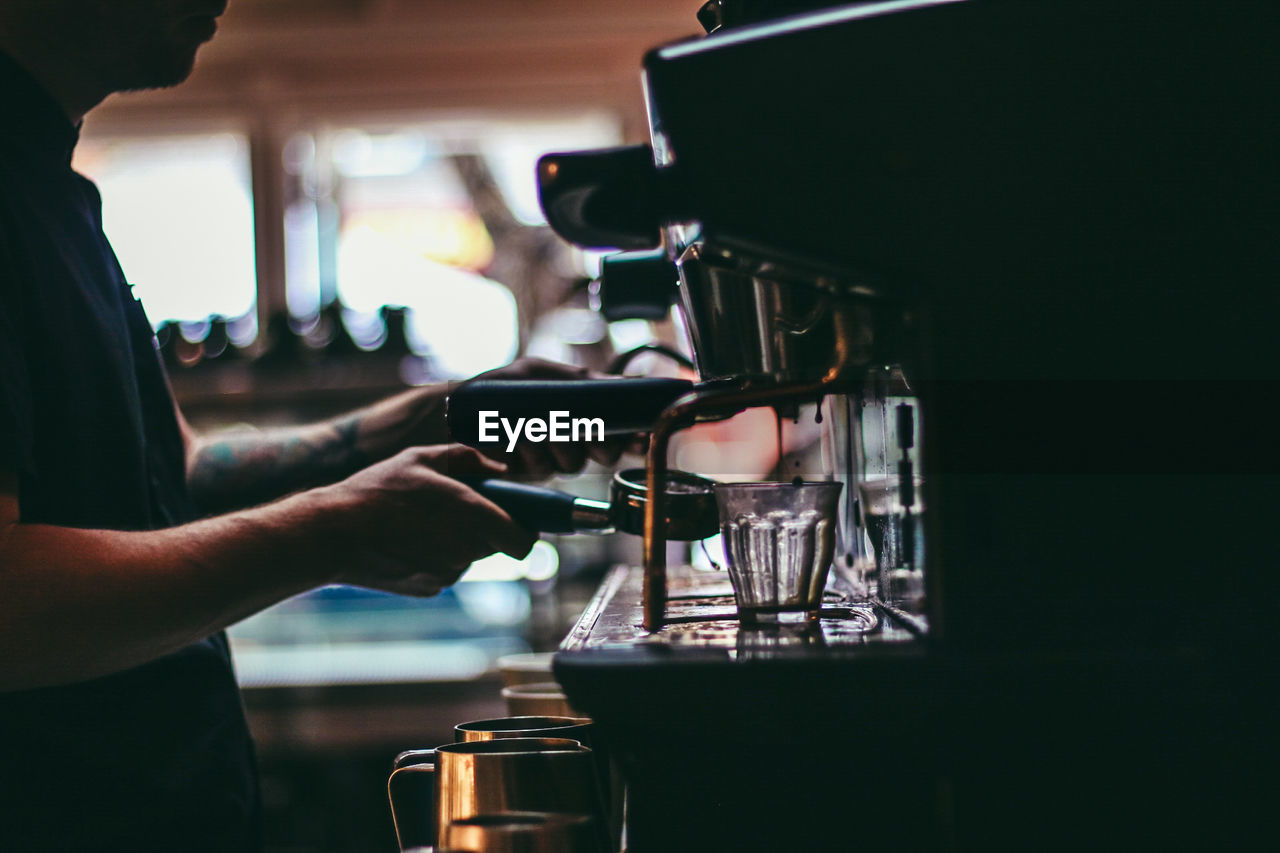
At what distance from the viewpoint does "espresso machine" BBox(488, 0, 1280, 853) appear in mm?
603

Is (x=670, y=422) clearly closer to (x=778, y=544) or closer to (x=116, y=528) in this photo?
(x=778, y=544)

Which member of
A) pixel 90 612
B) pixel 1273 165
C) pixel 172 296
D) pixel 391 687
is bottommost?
pixel 391 687

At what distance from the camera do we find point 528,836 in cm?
54

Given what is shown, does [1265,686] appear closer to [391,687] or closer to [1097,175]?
[1097,175]

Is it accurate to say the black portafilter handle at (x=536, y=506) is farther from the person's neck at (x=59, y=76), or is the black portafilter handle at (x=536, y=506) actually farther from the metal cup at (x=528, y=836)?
the person's neck at (x=59, y=76)

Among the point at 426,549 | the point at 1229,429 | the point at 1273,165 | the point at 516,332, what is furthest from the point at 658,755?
the point at 516,332

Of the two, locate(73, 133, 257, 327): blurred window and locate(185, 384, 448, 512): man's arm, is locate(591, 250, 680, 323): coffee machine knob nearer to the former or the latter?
locate(185, 384, 448, 512): man's arm

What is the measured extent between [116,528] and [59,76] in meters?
0.44

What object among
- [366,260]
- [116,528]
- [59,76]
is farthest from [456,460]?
[366,260]

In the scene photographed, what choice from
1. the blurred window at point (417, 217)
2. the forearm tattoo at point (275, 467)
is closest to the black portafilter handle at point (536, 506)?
the forearm tattoo at point (275, 467)

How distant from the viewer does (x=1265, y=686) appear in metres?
0.61

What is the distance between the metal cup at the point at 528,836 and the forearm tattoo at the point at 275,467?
709 millimetres

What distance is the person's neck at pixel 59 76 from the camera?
1.00 m

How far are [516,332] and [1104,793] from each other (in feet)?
9.55
